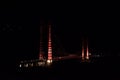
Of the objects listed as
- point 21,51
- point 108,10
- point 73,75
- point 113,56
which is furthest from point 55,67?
point 113,56

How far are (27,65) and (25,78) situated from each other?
103 cm

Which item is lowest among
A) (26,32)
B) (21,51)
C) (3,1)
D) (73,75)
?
(73,75)

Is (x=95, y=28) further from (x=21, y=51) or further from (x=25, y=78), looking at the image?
(x=25, y=78)

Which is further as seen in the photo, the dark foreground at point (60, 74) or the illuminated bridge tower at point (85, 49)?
the illuminated bridge tower at point (85, 49)

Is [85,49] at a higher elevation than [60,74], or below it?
higher

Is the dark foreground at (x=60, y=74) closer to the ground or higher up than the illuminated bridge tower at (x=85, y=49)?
closer to the ground

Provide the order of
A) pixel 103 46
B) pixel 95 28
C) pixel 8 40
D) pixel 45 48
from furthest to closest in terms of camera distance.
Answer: pixel 103 46 < pixel 95 28 < pixel 45 48 < pixel 8 40

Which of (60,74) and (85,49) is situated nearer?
(60,74)

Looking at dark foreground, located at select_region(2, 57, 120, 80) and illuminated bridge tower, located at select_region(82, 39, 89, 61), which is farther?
illuminated bridge tower, located at select_region(82, 39, 89, 61)

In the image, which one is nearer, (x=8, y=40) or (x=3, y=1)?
(x=3, y=1)

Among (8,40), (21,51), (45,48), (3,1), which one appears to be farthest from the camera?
(45,48)

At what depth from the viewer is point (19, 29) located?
564 cm

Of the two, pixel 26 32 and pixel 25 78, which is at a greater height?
pixel 26 32

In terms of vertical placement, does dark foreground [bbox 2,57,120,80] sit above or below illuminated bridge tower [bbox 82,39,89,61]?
below
